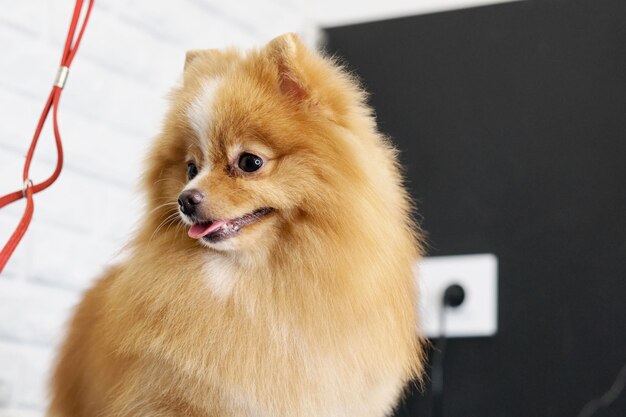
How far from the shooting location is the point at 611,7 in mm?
1982

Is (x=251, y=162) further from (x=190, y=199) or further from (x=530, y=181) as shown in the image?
(x=530, y=181)

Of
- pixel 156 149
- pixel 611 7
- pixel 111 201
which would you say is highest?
pixel 611 7

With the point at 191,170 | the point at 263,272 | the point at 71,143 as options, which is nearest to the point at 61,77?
the point at 191,170

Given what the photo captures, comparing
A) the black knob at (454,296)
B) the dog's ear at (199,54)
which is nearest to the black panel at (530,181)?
the black knob at (454,296)

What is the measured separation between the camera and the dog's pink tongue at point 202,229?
48.1 inches

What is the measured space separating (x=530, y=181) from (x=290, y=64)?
0.92 m

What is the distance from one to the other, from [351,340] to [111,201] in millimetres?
850

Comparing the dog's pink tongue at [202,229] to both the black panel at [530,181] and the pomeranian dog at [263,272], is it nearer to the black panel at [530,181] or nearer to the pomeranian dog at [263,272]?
the pomeranian dog at [263,272]

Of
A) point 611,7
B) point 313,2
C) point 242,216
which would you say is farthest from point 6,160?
point 611,7

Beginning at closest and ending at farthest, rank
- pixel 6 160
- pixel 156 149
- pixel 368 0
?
pixel 156 149, pixel 6 160, pixel 368 0

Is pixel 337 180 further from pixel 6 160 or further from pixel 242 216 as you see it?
pixel 6 160

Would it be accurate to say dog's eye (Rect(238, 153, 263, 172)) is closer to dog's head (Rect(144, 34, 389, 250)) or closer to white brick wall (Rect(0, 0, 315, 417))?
dog's head (Rect(144, 34, 389, 250))

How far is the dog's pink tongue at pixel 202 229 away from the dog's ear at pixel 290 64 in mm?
212

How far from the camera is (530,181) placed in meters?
2.02
